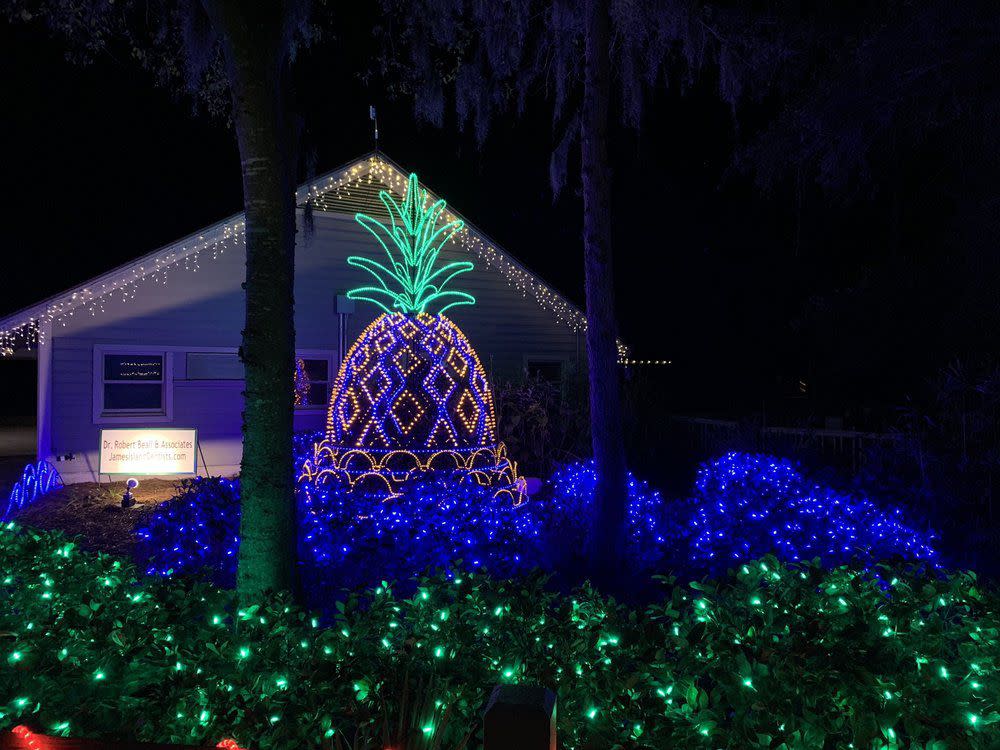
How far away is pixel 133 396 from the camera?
1310cm

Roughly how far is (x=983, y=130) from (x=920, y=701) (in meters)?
12.4

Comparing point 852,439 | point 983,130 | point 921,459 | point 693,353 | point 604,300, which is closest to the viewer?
point 604,300

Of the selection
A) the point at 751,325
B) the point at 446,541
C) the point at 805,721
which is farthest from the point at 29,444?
the point at 751,325

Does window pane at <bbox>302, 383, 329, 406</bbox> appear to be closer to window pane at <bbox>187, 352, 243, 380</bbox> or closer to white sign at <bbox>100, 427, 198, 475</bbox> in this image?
window pane at <bbox>187, 352, 243, 380</bbox>

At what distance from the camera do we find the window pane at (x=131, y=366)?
12812 millimetres

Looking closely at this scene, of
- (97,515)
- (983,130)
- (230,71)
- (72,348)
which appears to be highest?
(983,130)

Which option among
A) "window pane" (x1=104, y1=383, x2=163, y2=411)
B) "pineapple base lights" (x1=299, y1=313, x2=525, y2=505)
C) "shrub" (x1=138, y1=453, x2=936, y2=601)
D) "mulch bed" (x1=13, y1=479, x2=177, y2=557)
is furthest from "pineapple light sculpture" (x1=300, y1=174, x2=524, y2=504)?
"window pane" (x1=104, y1=383, x2=163, y2=411)

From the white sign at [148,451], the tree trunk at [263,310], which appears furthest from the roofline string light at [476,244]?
the tree trunk at [263,310]

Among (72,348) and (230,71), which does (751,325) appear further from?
(230,71)

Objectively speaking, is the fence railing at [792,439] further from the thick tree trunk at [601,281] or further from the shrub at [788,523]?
the thick tree trunk at [601,281]

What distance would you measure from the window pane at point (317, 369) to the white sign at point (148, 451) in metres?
3.17

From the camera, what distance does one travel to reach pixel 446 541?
21.6ft

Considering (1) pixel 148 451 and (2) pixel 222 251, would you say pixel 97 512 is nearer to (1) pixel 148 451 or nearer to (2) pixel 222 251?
(1) pixel 148 451

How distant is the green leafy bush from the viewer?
223 cm
